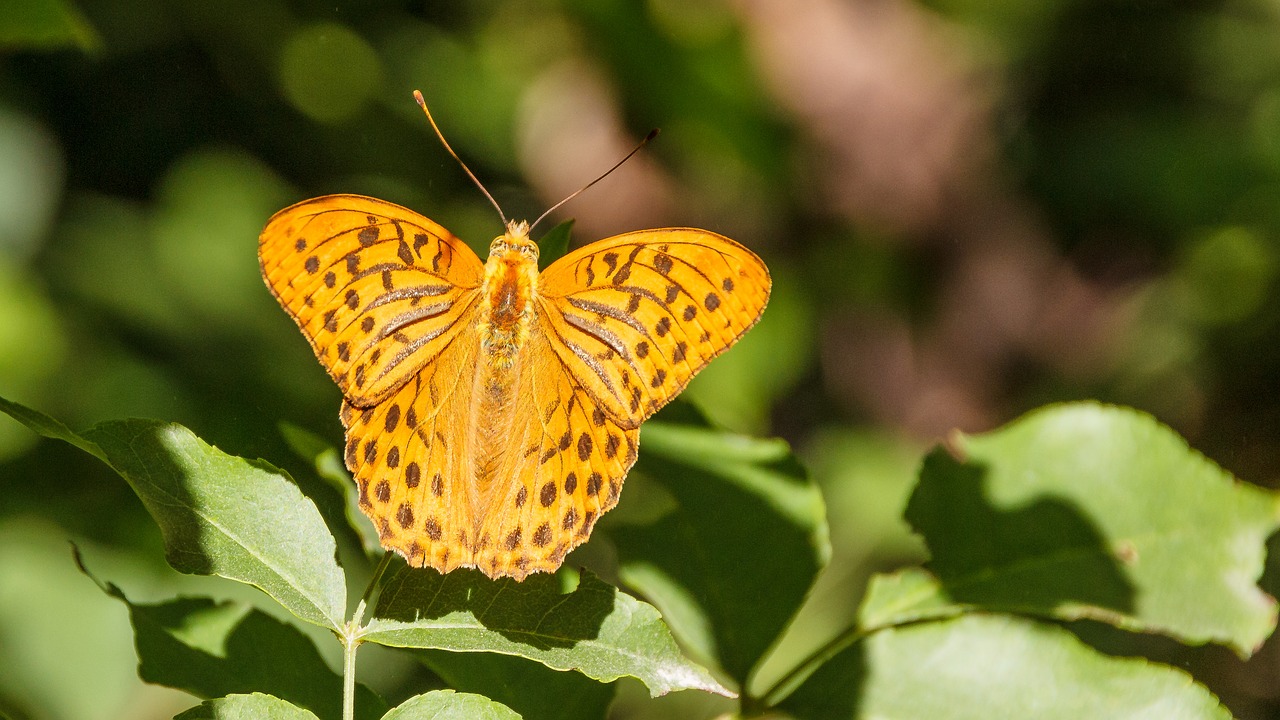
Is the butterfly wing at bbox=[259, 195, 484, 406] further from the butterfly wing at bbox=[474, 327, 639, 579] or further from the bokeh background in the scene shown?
the bokeh background

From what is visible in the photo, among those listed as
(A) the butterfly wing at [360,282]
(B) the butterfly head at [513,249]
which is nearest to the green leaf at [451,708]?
(A) the butterfly wing at [360,282]

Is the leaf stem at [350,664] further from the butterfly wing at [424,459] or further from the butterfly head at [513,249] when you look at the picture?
the butterfly head at [513,249]

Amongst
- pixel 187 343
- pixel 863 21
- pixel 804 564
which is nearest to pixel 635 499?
pixel 804 564

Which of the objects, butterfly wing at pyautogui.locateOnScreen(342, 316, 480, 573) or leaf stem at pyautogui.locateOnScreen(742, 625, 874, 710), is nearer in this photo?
butterfly wing at pyautogui.locateOnScreen(342, 316, 480, 573)

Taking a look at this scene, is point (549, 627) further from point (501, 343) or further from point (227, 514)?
point (501, 343)

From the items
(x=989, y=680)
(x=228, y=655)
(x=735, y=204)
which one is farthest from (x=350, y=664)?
(x=735, y=204)

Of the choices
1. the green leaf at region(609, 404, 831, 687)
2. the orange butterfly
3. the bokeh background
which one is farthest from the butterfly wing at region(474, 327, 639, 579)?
the bokeh background

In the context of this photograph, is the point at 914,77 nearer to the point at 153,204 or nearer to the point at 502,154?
the point at 502,154
